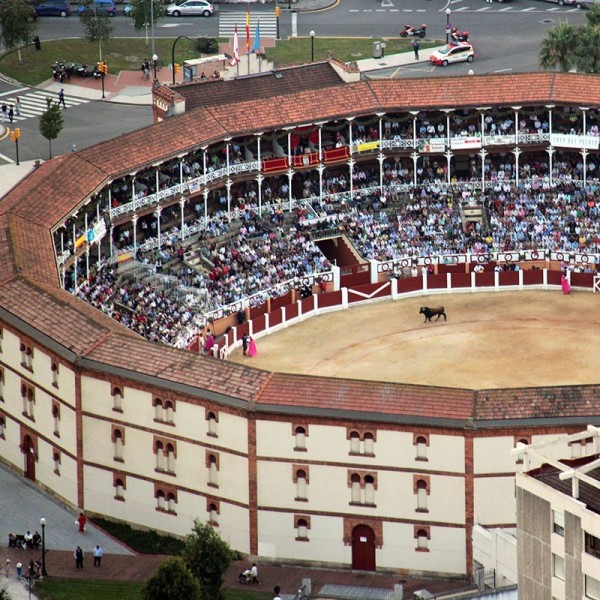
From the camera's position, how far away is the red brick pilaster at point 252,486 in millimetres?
111500

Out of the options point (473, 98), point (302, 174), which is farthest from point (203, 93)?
point (473, 98)

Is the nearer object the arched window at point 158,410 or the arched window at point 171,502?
the arched window at point 158,410

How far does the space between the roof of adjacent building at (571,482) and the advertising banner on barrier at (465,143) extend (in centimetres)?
6626

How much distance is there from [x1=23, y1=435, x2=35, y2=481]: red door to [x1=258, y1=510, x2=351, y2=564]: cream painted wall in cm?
1532

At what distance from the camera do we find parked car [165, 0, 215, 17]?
19400cm

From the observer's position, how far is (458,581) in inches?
4382

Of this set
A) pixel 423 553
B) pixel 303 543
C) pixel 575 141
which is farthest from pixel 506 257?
pixel 303 543

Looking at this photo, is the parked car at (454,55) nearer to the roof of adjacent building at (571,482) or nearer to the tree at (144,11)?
the tree at (144,11)

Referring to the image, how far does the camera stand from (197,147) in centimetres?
14712

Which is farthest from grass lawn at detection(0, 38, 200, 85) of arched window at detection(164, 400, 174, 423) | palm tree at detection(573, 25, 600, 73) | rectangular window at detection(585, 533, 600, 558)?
rectangular window at detection(585, 533, 600, 558)

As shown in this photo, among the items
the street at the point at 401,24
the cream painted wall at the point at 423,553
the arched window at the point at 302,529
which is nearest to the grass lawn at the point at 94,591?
the arched window at the point at 302,529

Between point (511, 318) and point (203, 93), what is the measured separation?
2920 centimetres

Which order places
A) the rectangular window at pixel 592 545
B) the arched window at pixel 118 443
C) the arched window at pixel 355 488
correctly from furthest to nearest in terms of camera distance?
the arched window at pixel 118 443 < the arched window at pixel 355 488 < the rectangular window at pixel 592 545

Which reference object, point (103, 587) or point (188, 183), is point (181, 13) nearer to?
point (188, 183)
